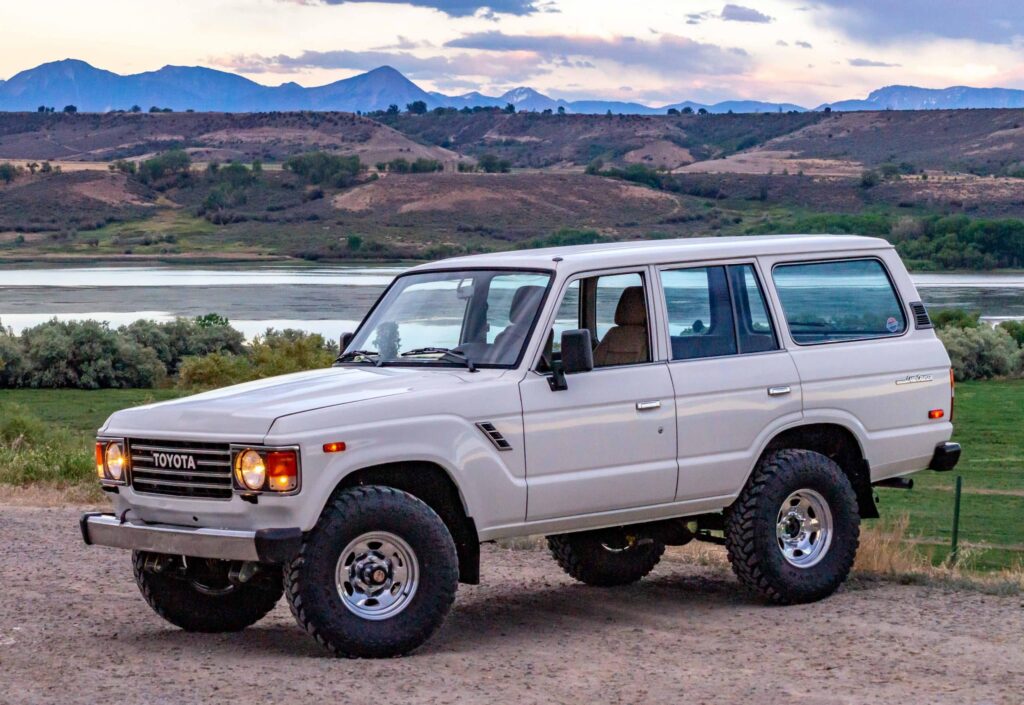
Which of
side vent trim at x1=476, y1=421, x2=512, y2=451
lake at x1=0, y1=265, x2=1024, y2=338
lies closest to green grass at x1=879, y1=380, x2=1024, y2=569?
side vent trim at x1=476, y1=421, x2=512, y2=451

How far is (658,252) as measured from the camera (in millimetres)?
8625

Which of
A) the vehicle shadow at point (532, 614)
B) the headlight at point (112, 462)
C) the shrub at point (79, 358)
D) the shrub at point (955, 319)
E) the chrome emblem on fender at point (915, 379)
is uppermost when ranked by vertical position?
the chrome emblem on fender at point (915, 379)

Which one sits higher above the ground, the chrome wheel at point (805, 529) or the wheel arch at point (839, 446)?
the wheel arch at point (839, 446)

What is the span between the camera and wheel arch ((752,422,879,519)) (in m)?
9.11

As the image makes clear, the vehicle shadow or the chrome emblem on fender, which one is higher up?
the chrome emblem on fender

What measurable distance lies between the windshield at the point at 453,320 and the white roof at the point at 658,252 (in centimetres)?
9

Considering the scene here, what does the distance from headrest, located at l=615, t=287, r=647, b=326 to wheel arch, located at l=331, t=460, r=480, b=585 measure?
4.94ft

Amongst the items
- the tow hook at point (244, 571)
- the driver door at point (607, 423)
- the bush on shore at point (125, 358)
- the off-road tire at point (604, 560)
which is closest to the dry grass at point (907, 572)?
the off-road tire at point (604, 560)

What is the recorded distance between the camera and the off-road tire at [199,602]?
8328 millimetres

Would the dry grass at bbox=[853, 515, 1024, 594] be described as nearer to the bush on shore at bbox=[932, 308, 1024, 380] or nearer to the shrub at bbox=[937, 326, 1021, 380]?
the bush on shore at bbox=[932, 308, 1024, 380]

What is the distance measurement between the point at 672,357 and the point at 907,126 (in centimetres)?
14127

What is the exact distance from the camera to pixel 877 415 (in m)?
9.26

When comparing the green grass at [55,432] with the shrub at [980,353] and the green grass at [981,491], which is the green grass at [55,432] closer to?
the green grass at [981,491]

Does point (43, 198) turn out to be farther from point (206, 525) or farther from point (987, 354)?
point (206, 525)
